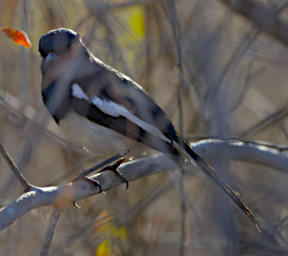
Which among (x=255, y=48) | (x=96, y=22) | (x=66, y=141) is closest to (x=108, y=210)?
(x=66, y=141)

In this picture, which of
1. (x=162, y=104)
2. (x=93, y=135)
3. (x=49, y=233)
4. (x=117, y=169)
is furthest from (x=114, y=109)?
(x=162, y=104)

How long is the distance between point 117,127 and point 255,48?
4.78 ft

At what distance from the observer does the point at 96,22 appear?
3480 millimetres

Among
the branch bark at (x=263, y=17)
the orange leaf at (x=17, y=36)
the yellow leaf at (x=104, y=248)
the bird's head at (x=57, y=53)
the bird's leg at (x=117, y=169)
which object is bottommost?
the yellow leaf at (x=104, y=248)

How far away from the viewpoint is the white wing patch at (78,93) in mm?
3393

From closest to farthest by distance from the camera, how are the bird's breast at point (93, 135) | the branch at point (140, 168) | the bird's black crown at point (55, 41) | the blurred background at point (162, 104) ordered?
the branch at point (140, 168)
the bird's breast at point (93, 135)
the bird's black crown at point (55, 41)
the blurred background at point (162, 104)

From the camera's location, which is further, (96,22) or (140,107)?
(96,22)

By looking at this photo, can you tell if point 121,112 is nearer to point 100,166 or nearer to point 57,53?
point 100,166

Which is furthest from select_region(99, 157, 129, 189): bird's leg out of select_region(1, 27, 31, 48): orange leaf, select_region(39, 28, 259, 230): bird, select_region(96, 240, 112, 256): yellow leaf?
select_region(1, 27, 31, 48): orange leaf

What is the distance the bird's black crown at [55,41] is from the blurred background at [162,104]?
0.11m

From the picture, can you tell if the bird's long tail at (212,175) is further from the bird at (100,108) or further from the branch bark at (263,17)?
the branch bark at (263,17)

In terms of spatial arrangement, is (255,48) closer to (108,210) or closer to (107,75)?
(107,75)

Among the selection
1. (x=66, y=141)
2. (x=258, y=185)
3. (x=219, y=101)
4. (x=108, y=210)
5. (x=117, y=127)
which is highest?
(x=219, y=101)

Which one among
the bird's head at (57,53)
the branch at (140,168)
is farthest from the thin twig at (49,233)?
the bird's head at (57,53)
